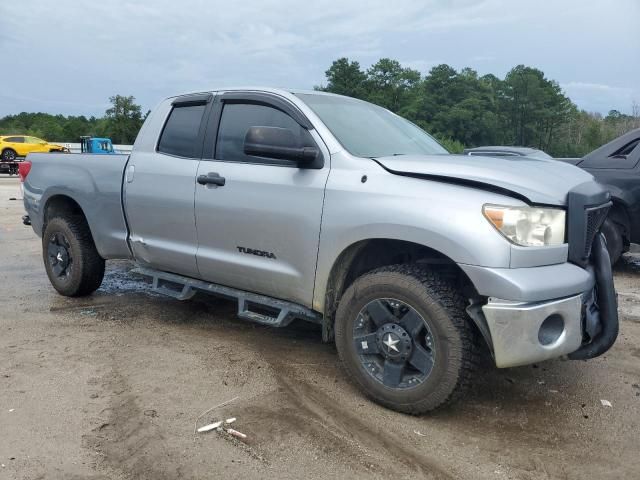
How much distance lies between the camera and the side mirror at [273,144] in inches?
142

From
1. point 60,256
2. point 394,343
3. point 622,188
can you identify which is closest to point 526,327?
point 394,343

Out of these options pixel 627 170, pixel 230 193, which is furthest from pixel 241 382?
pixel 627 170

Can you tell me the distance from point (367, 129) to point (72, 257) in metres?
3.19

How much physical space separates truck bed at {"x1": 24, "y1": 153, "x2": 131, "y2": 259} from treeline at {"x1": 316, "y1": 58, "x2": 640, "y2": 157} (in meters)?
38.4

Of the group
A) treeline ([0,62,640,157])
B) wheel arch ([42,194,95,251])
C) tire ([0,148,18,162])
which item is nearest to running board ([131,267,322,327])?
wheel arch ([42,194,95,251])

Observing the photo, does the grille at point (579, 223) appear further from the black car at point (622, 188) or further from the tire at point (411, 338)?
the black car at point (622, 188)

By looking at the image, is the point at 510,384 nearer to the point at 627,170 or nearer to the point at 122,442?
the point at 122,442

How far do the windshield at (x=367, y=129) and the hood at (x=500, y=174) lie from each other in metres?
0.33

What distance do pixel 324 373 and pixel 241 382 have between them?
0.57 metres

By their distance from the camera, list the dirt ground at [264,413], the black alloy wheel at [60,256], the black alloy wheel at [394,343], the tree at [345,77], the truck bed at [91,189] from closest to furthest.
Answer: the dirt ground at [264,413], the black alloy wheel at [394,343], the truck bed at [91,189], the black alloy wheel at [60,256], the tree at [345,77]

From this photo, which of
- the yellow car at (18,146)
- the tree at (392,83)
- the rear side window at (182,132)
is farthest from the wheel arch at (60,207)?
the tree at (392,83)

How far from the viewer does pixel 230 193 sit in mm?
4145

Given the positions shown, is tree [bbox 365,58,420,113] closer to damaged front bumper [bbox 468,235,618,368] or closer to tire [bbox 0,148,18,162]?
tire [bbox 0,148,18,162]

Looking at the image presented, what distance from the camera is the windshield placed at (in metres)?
3.90
